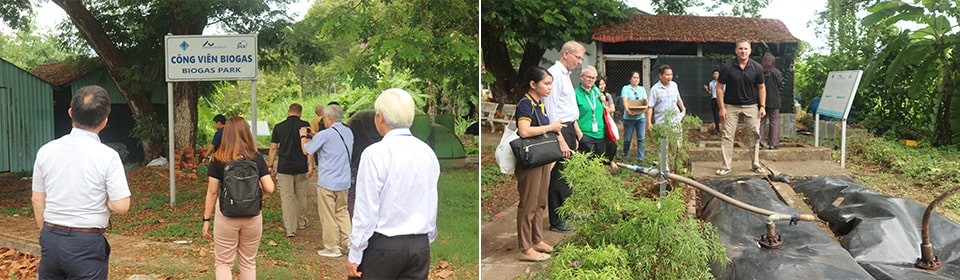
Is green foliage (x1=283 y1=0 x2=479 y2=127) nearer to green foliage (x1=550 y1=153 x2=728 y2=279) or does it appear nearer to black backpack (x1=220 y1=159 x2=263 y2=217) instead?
black backpack (x1=220 y1=159 x2=263 y2=217)

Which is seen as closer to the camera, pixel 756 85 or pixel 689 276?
pixel 689 276

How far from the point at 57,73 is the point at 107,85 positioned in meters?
0.21

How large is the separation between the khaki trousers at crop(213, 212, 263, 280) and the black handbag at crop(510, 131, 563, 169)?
130 cm

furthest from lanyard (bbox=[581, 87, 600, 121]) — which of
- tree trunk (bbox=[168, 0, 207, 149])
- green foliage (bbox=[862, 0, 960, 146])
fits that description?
green foliage (bbox=[862, 0, 960, 146])

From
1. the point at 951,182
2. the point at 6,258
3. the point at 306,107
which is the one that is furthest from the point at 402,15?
the point at 951,182

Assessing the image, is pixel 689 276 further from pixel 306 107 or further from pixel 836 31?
pixel 836 31

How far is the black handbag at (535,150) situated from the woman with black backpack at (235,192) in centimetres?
126

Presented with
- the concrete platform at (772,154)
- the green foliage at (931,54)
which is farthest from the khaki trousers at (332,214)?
the green foliage at (931,54)

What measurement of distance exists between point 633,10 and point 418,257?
13.7m

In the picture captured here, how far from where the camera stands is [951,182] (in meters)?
7.96

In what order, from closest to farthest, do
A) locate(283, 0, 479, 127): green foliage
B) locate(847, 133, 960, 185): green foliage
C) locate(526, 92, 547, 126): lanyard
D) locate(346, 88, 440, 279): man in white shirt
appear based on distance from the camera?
locate(346, 88, 440, 279): man in white shirt < locate(283, 0, 479, 127): green foliage < locate(526, 92, 547, 126): lanyard < locate(847, 133, 960, 185): green foliage

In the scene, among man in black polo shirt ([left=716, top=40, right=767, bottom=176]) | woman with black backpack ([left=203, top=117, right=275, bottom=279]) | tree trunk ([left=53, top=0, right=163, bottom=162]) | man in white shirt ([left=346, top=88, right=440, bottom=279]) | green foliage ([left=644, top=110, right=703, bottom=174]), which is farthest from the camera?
man in black polo shirt ([left=716, top=40, right=767, bottom=176])

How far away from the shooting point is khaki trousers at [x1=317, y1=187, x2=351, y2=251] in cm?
362

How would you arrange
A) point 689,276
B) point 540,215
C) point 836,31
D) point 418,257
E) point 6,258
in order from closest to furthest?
point 418,257
point 689,276
point 6,258
point 540,215
point 836,31
